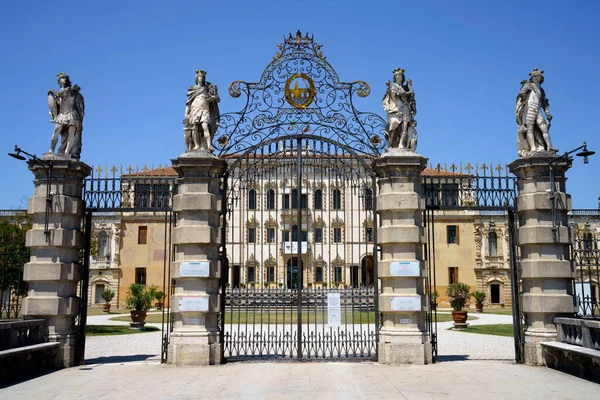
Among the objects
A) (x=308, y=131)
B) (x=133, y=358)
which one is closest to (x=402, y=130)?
(x=308, y=131)

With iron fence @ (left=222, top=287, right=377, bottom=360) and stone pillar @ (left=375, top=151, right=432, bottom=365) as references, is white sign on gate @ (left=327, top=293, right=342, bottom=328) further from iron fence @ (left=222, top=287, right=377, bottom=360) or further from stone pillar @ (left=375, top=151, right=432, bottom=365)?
stone pillar @ (left=375, top=151, right=432, bottom=365)

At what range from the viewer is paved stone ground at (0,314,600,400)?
993 cm

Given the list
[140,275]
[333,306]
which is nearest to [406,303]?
[333,306]

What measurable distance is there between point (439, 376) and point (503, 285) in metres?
42.0

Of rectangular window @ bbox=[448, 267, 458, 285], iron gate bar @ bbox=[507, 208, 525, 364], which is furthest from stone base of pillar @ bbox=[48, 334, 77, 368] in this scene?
rectangular window @ bbox=[448, 267, 458, 285]

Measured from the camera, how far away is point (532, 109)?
13.8 m

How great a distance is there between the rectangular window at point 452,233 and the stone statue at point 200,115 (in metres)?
37.8

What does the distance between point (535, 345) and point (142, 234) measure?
129 ft

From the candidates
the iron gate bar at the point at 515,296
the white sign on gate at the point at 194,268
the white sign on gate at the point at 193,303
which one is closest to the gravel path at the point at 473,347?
the iron gate bar at the point at 515,296

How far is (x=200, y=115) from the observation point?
14062 millimetres

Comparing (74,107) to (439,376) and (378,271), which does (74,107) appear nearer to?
(378,271)

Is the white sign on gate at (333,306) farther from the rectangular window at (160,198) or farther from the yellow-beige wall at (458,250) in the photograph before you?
the yellow-beige wall at (458,250)

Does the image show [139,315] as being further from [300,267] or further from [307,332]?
[300,267]

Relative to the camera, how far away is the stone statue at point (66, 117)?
46.1 ft
